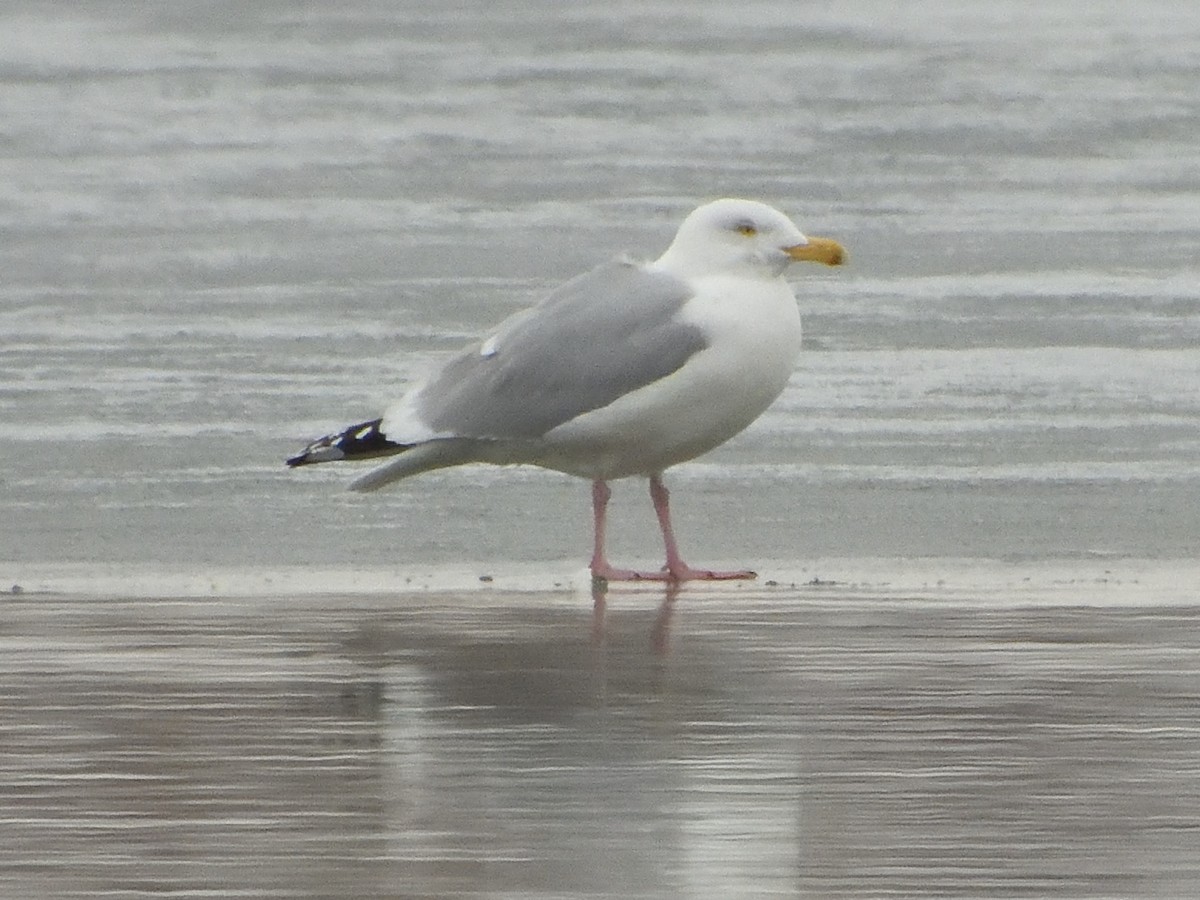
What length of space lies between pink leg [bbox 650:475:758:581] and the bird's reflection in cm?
6

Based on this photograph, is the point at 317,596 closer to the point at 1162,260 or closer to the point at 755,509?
the point at 755,509

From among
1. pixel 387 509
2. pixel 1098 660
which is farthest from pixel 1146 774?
pixel 387 509

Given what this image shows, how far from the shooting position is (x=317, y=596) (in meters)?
6.94

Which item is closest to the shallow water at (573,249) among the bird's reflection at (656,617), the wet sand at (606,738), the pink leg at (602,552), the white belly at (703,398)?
the pink leg at (602,552)

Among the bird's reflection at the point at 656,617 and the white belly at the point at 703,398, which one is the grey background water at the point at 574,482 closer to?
the bird's reflection at the point at 656,617

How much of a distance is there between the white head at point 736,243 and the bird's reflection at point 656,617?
3.64 feet

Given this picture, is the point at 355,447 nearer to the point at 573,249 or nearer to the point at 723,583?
the point at 723,583

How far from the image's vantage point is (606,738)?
5059 millimetres

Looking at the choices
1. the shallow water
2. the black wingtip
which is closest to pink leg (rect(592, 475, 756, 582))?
the shallow water

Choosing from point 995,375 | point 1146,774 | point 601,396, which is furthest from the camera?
point 995,375

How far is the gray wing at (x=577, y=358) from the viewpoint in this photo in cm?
789

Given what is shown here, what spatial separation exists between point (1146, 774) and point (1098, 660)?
45.9 inches

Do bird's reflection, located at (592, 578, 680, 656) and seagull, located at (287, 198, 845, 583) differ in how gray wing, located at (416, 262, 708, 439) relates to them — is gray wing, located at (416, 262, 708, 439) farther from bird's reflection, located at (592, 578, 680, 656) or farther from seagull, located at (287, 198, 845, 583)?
bird's reflection, located at (592, 578, 680, 656)

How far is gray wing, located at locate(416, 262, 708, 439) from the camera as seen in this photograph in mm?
7887
